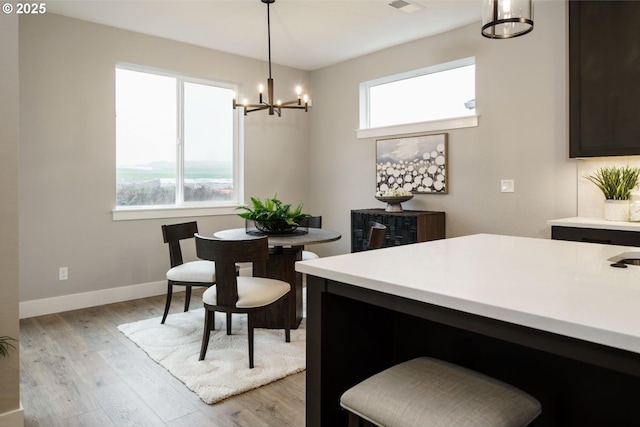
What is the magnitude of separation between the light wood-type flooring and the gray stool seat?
1.11 metres

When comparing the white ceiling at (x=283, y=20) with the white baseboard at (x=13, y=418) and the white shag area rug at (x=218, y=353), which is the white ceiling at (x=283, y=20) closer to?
the white shag area rug at (x=218, y=353)

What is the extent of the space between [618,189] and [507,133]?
1.01 metres

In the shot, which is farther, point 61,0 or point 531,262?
point 61,0

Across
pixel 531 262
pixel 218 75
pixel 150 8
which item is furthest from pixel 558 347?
pixel 218 75

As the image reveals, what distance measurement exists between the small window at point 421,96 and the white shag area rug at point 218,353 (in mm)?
2569

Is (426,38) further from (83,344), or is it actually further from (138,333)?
(83,344)

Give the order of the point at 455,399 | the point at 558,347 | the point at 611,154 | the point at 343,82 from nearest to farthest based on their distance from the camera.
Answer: the point at 558,347 < the point at 455,399 < the point at 611,154 < the point at 343,82

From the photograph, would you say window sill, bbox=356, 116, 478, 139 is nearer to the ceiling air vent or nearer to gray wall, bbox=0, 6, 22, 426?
the ceiling air vent

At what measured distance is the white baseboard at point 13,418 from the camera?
200cm

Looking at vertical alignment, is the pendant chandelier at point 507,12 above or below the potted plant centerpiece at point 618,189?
above

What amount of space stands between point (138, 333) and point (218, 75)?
293cm

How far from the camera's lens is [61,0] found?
3.56m

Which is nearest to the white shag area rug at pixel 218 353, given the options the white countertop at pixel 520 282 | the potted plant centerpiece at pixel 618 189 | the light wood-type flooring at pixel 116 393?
the light wood-type flooring at pixel 116 393

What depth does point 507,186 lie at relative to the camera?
3930 millimetres
